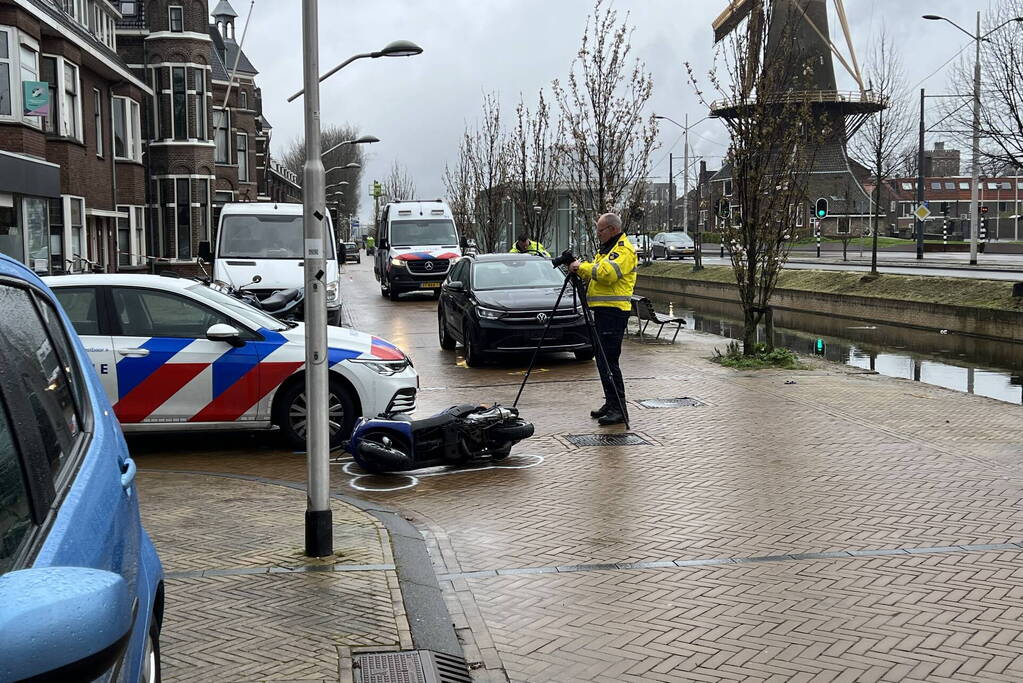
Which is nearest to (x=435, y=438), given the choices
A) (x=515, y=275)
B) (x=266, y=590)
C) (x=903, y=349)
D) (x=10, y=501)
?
(x=266, y=590)

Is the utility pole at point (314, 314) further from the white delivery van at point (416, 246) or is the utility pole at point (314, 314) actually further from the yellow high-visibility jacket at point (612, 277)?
the white delivery van at point (416, 246)

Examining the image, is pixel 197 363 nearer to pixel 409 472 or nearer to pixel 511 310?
pixel 409 472

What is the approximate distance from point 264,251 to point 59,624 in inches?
709

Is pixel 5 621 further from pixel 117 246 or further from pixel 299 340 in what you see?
pixel 117 246

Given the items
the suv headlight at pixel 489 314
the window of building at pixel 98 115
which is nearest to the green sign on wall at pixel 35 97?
the window of building at pixel 98 115

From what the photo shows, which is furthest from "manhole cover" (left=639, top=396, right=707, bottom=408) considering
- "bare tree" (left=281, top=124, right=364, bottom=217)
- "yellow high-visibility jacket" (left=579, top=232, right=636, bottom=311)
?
"bare tree" (left=281, top=124, right=364, bottom=217)

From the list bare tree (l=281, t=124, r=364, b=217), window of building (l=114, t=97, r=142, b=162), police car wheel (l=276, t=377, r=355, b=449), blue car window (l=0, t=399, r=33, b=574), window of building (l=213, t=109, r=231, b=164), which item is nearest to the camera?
blue car window (l=0, t=399, r=33, b=574)

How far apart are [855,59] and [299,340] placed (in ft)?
226

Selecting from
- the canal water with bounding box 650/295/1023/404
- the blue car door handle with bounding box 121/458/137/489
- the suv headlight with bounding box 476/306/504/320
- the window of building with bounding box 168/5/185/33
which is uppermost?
the window of building with bounding box 168/5/185/33

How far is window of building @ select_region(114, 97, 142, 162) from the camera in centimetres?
3209

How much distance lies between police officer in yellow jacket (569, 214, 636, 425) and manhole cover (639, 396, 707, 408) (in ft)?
4.25

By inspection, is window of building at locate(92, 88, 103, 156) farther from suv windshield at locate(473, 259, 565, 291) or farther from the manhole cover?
the manhole cover

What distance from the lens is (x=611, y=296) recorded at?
10328 millimetres

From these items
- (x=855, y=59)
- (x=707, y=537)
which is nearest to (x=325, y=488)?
(x=707, y=537)
